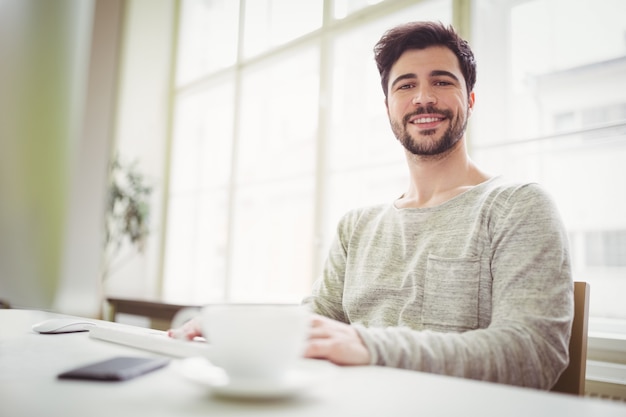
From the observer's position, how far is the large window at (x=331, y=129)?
6.82 feet

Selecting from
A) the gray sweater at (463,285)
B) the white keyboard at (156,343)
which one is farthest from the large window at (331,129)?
the white keyboard at (156,343)

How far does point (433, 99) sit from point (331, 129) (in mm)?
1971

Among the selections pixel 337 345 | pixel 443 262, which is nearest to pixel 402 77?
pixel 443 262

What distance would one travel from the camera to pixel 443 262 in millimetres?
1055

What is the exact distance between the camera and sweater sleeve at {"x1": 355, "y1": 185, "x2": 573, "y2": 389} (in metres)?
0.66

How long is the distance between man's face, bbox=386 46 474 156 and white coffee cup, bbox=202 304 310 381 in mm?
927

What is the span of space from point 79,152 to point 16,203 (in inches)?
46.2

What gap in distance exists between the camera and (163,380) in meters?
0.51

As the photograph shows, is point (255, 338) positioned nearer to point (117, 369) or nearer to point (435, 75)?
point (117, 369)

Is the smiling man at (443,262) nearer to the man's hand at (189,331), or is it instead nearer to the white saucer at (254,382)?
the white saucer at (254,382)

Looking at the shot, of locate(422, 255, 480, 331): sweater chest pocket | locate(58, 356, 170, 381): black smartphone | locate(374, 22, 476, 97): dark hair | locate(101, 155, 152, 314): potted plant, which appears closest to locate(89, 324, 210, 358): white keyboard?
locate(58, 356, 170, 381): black smartphone

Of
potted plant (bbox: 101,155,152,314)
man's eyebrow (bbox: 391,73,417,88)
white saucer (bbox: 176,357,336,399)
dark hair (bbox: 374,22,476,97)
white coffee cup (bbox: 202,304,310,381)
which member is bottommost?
white saucer (bbox: 176,357,336,399)

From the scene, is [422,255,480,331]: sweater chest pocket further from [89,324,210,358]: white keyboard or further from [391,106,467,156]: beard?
[89,324,210,358]: white keyboard

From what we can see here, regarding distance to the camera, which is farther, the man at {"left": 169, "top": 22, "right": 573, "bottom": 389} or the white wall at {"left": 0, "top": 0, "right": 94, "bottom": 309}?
the white wall at {"left": 0, "top": 0, "right": 94, "bottom": 309}
